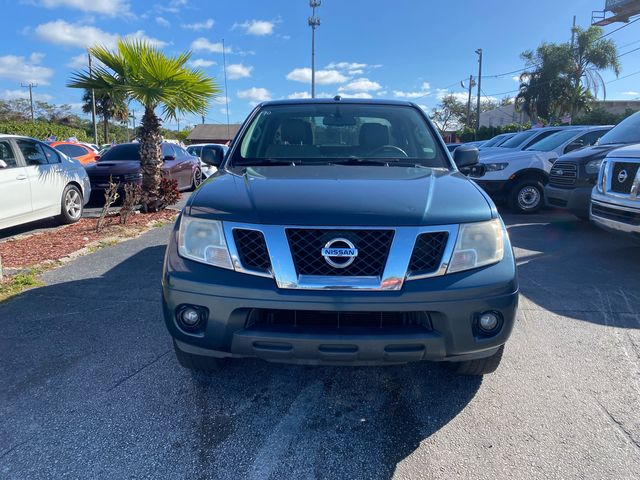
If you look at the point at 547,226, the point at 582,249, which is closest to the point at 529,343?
the point at 582,249

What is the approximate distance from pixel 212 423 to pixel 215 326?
24.3 inches

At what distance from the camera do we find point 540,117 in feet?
118

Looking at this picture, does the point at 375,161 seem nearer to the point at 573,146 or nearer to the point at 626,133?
the point at 626,133

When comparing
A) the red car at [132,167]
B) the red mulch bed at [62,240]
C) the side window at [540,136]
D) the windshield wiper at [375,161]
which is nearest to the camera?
the windshield wiper at [375,161]

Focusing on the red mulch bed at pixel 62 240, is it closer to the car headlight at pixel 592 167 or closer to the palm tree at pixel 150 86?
the palm tree at pixel 150 86

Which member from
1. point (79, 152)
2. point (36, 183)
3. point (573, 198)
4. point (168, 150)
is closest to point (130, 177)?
point (168, 150)

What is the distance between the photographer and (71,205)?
7703mm

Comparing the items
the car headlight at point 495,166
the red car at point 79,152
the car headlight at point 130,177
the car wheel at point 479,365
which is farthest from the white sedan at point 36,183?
the car headlight at point 495,166

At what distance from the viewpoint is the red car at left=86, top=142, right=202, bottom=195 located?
9.65 meters

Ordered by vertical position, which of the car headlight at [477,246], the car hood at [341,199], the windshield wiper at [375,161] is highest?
the windshield wiper at [375,161]

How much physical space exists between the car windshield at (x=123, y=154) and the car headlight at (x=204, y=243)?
9.33 metres

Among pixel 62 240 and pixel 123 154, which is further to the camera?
pixel 123 154

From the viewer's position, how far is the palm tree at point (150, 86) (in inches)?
298

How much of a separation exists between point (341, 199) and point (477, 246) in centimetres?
70
